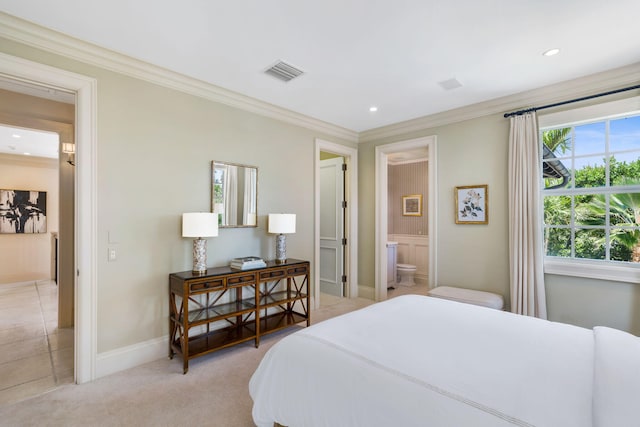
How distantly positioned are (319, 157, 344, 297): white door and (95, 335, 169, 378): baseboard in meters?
2.82

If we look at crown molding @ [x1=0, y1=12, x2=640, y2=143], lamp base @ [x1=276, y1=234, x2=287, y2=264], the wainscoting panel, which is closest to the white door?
crown molding @ [x1=0, y1=12, x2=640, y2=143]

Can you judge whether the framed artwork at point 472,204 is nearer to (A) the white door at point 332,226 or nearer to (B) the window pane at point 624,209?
(B) the window pane at point 624,209

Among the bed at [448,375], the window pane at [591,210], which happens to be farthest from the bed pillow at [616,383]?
the window pane at [591,210]

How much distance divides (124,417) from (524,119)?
450 cm

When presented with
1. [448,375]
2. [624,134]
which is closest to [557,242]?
[624,134]

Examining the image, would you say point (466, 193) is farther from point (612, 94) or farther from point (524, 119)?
point (612, 94)

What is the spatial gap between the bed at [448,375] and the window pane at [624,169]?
1912 mm

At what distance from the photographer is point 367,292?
16.2 feet

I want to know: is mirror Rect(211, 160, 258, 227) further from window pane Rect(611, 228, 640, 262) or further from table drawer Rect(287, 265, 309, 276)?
window pane Rect(611, 228, 640, 262)

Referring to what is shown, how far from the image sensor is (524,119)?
10.8ft

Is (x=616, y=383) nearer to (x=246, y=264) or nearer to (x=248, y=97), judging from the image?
(x=246, y=264)

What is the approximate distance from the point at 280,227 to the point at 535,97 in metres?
3.17

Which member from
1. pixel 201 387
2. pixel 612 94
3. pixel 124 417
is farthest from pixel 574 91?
pixel 124 417

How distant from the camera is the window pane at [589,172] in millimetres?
3031
